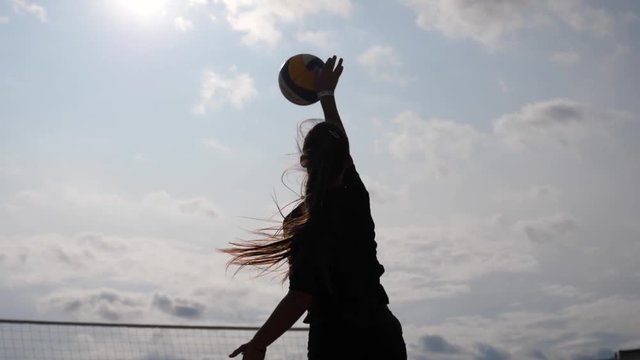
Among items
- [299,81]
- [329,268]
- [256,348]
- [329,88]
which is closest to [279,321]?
[256,348]

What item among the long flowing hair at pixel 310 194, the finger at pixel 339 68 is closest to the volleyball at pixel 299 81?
the finger at pixel 339 68

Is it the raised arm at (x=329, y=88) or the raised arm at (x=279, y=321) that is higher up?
the raised arm at (x=329, y=88)

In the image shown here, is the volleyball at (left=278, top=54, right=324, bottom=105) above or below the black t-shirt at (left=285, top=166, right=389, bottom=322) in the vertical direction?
above

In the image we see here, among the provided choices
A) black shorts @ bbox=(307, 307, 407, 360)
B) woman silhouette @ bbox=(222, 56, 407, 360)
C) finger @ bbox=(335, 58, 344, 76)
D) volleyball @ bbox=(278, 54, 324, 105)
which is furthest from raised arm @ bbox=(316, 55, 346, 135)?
volleyball @ bbox=(278, 54, 324, 105)

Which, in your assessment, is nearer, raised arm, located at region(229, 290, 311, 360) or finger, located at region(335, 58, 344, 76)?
raised arm, located at region(229, 290, 311, 360)

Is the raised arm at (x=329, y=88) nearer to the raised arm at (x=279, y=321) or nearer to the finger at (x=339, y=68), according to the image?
the finger at (x=339, y=68)

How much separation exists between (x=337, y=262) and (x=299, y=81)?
3848 millimetres

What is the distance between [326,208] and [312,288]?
14.5 inches

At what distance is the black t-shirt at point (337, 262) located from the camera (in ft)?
10.8

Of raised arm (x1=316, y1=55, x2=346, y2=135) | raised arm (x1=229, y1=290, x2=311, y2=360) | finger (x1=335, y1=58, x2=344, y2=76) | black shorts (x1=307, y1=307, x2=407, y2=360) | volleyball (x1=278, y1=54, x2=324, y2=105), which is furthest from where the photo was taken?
volleyball (x1=278, y1=54, x2=324, y2=105)

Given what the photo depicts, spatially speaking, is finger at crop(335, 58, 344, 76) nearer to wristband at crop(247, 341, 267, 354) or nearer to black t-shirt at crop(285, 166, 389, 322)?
black t-shirt at crop(285, 166, 389, 322)

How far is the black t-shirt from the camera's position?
329 centimetres

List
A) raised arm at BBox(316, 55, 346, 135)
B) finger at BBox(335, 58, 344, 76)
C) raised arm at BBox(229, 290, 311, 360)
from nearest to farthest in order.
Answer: raised arm at BBox(229, 290, 311, 360), raised arm at BBox(316, 55, 346, 135), finger at BBox(335, 58, 344, 76)

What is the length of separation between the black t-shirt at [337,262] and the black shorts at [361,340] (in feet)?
0.15
